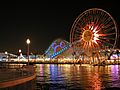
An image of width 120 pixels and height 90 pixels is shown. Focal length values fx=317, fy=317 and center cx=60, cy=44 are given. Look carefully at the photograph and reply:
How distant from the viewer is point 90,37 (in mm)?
82062

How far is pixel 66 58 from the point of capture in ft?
631

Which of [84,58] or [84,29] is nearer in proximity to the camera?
[84,29]

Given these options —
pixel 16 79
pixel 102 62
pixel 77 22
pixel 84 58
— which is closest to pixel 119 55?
pixel 84 58

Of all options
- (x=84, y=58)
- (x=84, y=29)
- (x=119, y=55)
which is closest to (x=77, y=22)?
(x=84, y=29)

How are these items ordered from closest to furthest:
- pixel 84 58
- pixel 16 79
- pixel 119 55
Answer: pixel 16 79
pixel 84 58
pixel 119 55

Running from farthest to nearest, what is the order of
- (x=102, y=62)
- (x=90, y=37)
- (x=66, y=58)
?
(x=66, y=58), (x=102, y=62), (x=90, y=37)

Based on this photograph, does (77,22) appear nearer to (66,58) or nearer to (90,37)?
(90,37)

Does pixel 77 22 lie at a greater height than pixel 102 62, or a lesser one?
greater

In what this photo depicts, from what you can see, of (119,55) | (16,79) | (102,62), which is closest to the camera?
(16,79)

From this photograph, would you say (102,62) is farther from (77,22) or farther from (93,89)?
(93,89)

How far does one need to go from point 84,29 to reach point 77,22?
4614 millimetres

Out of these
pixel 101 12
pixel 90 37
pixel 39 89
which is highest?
pixel 101 12

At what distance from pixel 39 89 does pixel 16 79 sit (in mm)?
3292

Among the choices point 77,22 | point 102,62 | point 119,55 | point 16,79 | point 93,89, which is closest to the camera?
point 93,89
